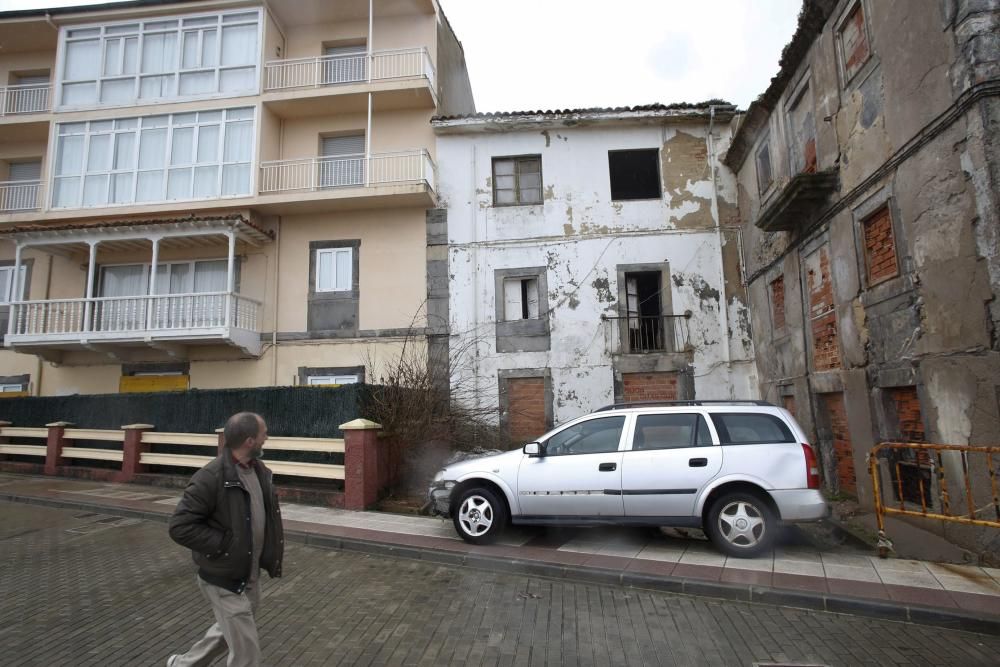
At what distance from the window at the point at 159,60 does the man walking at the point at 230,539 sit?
49.6 ft

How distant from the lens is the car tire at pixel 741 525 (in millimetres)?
6199

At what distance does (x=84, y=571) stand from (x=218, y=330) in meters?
8.73

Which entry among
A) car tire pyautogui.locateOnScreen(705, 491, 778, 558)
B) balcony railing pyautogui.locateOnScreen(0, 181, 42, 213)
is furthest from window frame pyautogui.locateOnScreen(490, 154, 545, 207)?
balcony railing pyautogui.locateOnScreen(0, 181, 42, 213)

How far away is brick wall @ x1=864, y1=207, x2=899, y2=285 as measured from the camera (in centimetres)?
795

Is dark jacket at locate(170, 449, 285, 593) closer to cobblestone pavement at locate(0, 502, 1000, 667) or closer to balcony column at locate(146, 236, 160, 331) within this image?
cobblestone pavement at locate(0, 502, 1000, 667)

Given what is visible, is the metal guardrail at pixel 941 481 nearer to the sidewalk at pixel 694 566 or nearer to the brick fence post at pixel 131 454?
the sidewalk at pixel 694 566

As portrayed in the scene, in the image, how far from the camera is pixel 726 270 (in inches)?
563

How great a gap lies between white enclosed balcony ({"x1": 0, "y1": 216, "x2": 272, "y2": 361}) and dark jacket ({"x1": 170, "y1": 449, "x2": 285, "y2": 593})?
12052 millimetres

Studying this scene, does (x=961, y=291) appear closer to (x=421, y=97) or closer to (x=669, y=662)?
(x=669, y=662)

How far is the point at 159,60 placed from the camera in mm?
16234

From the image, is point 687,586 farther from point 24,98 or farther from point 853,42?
point 24,98

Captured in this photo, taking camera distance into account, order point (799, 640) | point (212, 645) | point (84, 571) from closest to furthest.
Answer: point (212, 645), point (799, 640), point (84, 571)

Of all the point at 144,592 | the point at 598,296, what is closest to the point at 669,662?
the point at 144,592

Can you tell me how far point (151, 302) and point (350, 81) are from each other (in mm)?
7707
